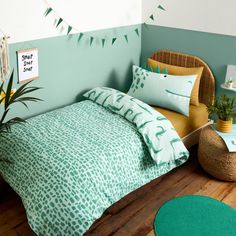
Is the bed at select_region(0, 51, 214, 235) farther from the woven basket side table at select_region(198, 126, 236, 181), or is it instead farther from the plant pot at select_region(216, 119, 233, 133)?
the plant pot at select_region(216, 119, 233, 133)

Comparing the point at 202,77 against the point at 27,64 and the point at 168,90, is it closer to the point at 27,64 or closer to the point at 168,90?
the point at 168,90

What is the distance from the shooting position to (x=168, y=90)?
2.56 metres

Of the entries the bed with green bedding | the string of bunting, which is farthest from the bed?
the string of bunting

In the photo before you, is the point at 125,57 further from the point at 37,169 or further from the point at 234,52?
the point at 37,169

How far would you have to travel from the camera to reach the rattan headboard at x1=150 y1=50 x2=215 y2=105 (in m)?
2.73

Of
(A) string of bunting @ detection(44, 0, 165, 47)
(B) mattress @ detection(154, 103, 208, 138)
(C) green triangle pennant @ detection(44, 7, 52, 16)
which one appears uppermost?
(C) green triangle pennant @ detection(44, 7, 52, 16)

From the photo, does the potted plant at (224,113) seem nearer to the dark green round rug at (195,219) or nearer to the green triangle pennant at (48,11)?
the dark green round rug at (195,219)

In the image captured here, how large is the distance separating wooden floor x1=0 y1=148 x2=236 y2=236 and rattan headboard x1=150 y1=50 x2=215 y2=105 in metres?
0.61

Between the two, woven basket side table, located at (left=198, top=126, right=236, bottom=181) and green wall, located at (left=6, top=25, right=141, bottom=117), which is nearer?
woven basket side table, located at (left=198, top=126, right=236, bottom=181)

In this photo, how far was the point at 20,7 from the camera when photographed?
2162 millimetres

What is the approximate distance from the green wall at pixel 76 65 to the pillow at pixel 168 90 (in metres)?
0.43

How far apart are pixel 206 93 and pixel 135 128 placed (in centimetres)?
92

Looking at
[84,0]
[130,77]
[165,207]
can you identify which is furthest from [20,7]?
[165,207]

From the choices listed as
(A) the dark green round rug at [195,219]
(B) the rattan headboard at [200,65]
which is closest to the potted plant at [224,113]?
(B) the rattan headboard at [200,65]
